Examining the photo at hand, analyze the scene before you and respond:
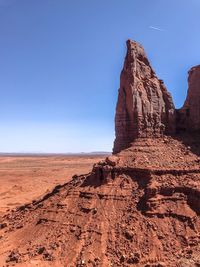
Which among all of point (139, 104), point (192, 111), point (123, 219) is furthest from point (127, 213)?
point (192, 111)

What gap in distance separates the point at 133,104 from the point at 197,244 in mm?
12894

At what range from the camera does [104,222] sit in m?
22.1

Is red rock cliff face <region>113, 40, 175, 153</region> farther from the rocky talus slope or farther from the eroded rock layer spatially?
the eroded rock layer

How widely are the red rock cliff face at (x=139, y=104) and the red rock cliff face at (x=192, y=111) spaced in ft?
5.32

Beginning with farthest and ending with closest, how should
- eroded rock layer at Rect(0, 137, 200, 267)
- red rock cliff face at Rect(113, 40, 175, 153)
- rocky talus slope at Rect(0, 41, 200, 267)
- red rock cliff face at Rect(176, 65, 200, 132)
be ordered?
red rock cliff face at Rect(176, 65, 200, 132), red rock cliff face at Rect(113, 40, 175, 153), rocky talus slope at Rect(0, 41, 200, 267), eroded rock layer at Rect(0, 137, 200, 267)

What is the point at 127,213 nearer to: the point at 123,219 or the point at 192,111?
the point at 123,219

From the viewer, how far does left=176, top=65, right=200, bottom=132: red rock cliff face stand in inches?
1244

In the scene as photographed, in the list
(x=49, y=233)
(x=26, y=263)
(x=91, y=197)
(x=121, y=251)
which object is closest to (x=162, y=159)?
(x=91, y=197)

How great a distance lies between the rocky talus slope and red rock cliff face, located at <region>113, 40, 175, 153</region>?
0.10 m

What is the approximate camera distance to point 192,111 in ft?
104

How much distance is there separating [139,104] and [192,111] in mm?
6849

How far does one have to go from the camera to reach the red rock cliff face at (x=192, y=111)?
31.6 metres

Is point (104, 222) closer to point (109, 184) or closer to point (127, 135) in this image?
point (109, 184)

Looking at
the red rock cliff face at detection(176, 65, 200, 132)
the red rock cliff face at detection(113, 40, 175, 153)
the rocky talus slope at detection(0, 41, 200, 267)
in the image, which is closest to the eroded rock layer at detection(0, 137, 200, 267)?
the rocky talus slope at detection(0, 41, 200, 267)
